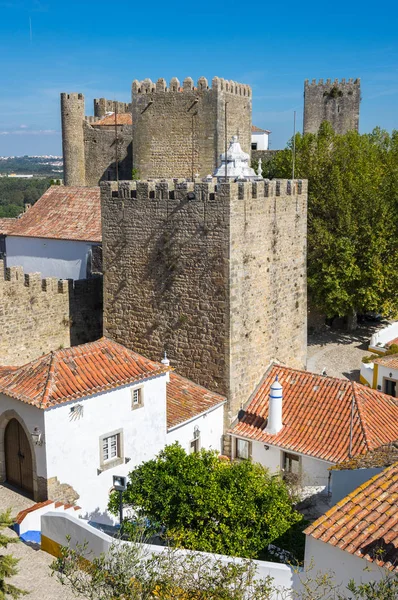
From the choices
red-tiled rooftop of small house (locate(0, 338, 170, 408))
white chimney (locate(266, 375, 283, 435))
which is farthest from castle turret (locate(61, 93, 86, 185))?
white chimney (locate(266, 375, 283, 435))

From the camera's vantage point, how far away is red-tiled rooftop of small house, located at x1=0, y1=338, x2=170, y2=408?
1121 centimetres

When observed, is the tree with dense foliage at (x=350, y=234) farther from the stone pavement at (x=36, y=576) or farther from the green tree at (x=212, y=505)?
the stone pavement at (x=36, y=576)

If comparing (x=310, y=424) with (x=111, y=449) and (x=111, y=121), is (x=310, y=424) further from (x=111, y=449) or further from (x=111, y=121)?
(x=111, y=121)

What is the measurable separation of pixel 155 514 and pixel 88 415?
2.35 metres

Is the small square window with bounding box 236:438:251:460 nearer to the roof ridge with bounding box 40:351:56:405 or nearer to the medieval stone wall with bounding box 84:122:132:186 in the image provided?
the roof ridge with bounding box 40:351:56:405

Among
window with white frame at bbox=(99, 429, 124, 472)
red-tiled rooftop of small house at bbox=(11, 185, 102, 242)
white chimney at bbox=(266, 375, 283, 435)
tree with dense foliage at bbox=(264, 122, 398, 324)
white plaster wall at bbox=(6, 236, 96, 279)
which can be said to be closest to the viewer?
window with white frame at bbox=(99, 429, 124, 472)

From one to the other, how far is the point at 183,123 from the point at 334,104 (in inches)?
772

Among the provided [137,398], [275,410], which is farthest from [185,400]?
[275,410]

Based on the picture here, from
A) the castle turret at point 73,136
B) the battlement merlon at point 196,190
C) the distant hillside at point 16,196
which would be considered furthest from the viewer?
the distant hillside at point 16,196

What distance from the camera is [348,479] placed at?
10.4m

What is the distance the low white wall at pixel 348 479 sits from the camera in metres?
10.2

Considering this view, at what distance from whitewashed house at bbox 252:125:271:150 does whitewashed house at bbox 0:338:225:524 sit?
36145mm

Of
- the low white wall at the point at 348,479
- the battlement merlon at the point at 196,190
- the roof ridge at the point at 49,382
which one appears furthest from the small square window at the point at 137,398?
the battlement merlon at the point at 196,190

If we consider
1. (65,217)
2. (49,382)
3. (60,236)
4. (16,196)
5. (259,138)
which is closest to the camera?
(49,382)
